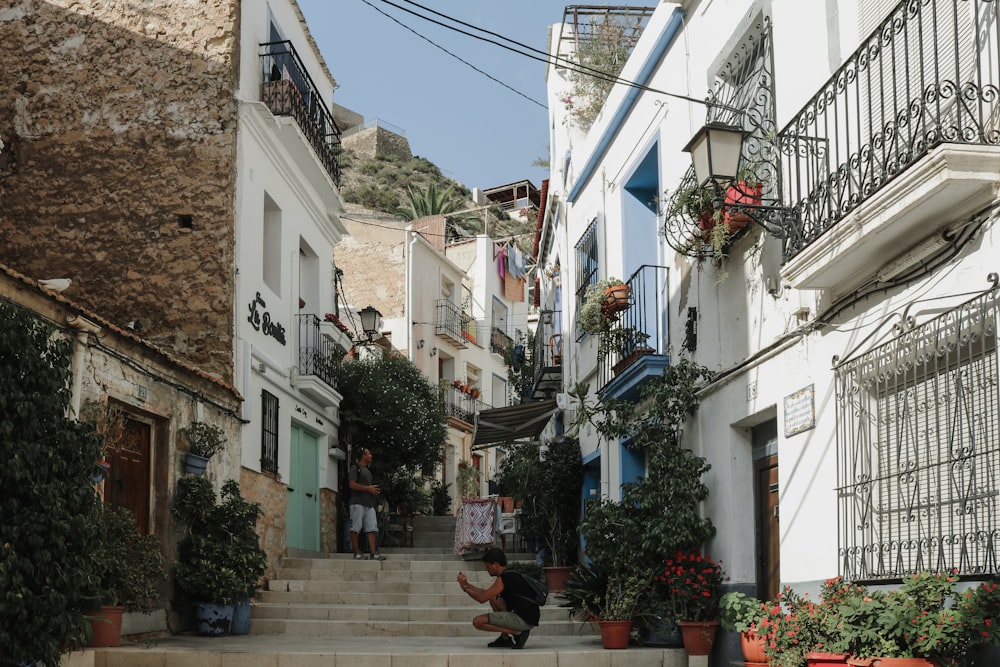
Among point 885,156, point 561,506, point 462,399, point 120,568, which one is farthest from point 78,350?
point 462,399

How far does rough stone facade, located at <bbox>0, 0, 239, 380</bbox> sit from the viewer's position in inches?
560

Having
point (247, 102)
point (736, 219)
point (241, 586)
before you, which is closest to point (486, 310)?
point (247, 102)

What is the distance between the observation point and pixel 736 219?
9.38m

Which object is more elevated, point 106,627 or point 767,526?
point 767,526

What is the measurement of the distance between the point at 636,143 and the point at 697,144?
432 cm

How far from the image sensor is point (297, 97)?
A: 16125 mm

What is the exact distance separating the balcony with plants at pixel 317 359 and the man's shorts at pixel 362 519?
1.90 meters

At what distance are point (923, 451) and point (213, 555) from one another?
7.55 meters

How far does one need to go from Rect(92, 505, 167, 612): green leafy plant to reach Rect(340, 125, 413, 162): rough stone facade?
58.3 meters

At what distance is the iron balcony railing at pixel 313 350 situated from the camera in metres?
17.2

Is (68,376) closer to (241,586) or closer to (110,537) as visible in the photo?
(110,537)

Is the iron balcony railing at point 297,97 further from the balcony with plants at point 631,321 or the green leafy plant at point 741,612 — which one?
the green leafy plant at point 741,612

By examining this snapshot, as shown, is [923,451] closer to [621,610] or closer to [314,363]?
[621,610]

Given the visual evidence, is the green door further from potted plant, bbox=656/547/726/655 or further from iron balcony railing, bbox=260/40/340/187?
potted plant, bbox=656/547/726/655
